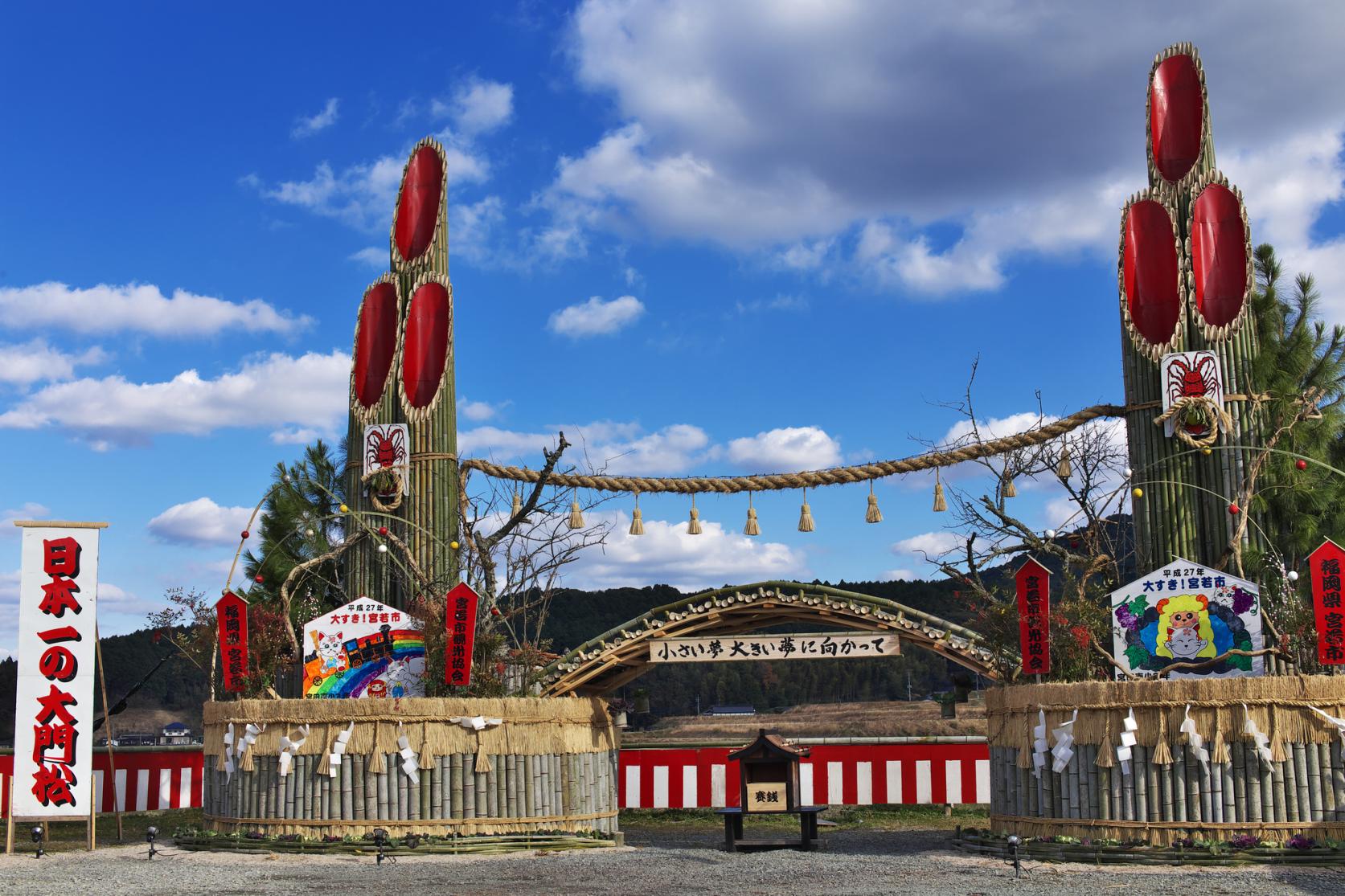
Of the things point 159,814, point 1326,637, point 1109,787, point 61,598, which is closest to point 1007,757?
point 1109,787

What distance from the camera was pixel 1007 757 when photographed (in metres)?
16.3

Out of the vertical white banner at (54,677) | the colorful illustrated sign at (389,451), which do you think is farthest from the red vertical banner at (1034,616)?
the vertical white banner at (54,677)

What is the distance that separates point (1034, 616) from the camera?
15.8 metres

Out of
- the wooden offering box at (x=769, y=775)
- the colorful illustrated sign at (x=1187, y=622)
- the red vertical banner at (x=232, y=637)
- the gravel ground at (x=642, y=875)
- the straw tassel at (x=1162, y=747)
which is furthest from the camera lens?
the red vertical banner at (x=232, y=637)

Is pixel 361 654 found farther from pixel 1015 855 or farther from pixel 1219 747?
pixel 1219 747

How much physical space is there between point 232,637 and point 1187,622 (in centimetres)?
1273

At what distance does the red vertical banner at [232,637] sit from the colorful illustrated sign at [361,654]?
97 centimetres

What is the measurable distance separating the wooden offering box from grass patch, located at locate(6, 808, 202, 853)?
8108 mm

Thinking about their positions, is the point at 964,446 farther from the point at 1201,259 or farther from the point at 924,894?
the point at 924,894

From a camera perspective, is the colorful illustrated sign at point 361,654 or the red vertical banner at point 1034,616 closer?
the red vertical banner at point 1034,616

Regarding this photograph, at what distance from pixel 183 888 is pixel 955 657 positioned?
10.6 metres

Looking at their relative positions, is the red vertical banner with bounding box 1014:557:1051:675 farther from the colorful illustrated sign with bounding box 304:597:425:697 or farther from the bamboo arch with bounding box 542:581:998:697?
the colorful illustrated sign with bounding box 304:597:425:697

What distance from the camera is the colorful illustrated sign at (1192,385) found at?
17.6 metres

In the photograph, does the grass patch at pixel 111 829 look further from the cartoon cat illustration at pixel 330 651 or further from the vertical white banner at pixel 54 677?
the cartoon cat illustration at pixel 330 651
